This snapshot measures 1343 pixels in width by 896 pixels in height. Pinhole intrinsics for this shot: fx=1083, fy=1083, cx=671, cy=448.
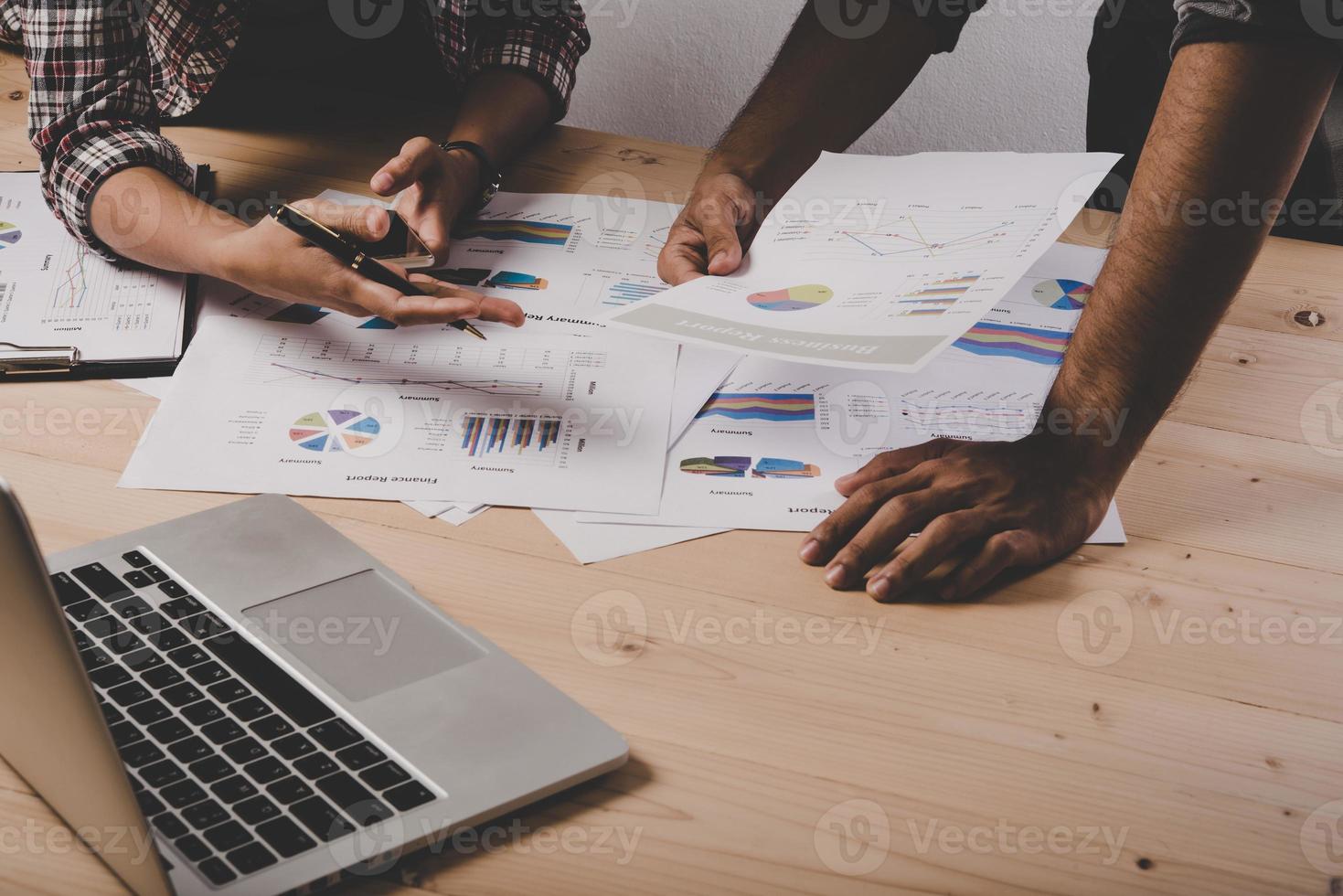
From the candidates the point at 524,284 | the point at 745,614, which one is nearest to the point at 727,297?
the point at 524,284

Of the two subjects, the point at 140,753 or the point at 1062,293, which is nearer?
the point at 140,753

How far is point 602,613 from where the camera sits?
0.67 meters

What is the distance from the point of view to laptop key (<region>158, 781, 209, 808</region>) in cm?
49

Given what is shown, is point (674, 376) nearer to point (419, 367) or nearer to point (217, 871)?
point (419, 367)

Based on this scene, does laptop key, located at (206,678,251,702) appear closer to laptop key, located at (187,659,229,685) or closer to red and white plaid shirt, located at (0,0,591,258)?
laptop key, located at (187,659,229,685)

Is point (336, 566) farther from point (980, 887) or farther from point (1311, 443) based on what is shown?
point (1311, 443)

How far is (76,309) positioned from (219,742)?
57cm

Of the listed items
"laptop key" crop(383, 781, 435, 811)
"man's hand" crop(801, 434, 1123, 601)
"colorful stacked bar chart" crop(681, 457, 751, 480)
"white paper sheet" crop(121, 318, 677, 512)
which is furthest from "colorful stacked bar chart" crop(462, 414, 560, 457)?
"laptop key" crop(383, 781, 435, 811)

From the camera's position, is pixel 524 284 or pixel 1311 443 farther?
pixel 524 284

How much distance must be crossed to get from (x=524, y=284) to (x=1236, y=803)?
0.70 meters

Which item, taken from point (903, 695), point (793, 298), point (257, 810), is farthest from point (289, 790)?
point (793, 298)

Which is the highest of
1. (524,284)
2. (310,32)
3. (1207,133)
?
(1207,133)

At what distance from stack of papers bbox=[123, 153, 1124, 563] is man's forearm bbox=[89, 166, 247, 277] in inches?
1.6

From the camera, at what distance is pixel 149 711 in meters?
0.54
